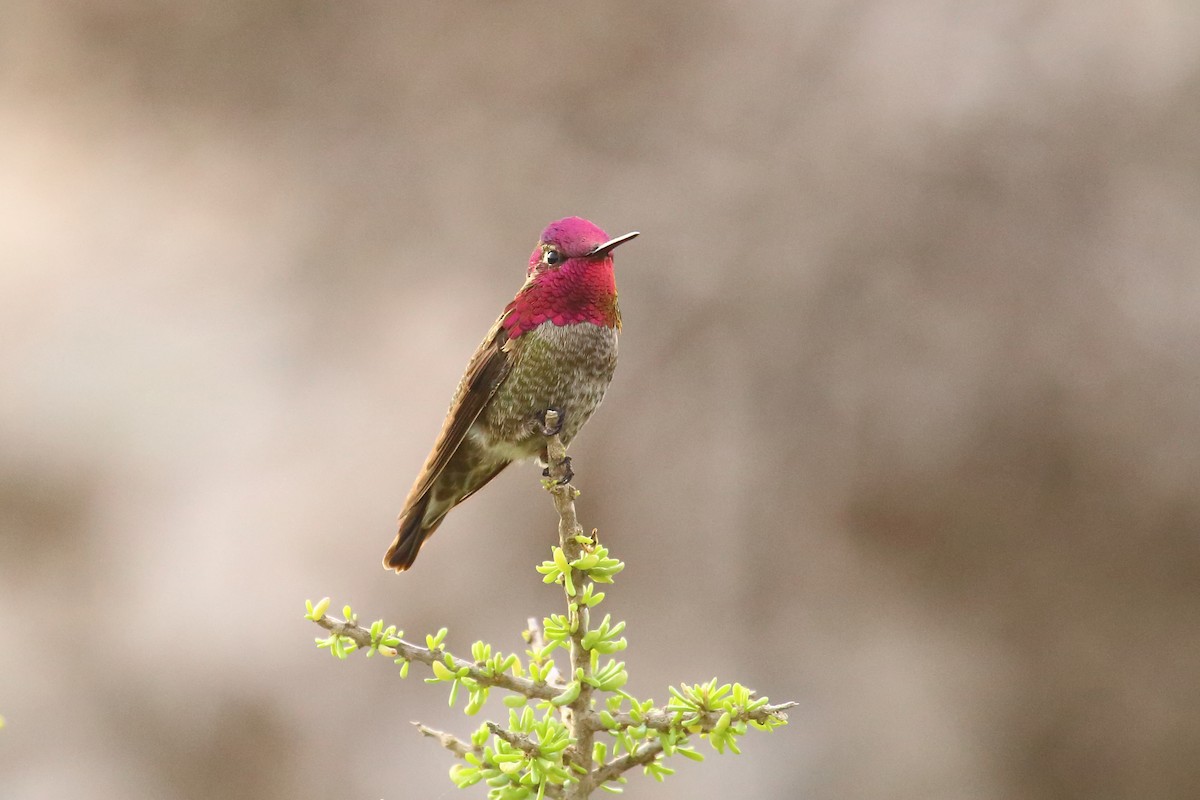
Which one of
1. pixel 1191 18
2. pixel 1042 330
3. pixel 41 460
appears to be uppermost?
pixel 1191 18

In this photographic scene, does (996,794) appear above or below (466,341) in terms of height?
below

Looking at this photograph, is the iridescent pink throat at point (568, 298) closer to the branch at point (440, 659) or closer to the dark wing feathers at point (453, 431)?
the dark wing feathers at point (453, 431)

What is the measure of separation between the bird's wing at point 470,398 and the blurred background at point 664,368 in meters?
1.26

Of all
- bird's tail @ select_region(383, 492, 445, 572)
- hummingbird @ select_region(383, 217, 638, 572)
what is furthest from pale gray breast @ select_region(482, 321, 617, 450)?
bird's tail @ select_region(383, 492, 445, 572)

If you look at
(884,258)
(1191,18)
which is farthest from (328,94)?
(1191,18)

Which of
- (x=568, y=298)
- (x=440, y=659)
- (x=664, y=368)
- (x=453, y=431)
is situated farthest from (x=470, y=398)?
(x=664, y=368)

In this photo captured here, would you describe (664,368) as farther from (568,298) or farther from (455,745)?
(455,745)

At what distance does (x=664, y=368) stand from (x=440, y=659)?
1820 millimetres

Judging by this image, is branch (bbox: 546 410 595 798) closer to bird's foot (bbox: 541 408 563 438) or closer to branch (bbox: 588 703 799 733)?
branch (bbox: 588 703 799 733)

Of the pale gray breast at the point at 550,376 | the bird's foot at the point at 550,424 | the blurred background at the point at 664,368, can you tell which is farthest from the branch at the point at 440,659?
the blurred background at the point at 664,368

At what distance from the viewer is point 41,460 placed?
7.84 ft

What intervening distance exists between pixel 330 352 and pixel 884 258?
140 cm

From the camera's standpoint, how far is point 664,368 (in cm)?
249

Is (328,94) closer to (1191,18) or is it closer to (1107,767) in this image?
(1191,18)
